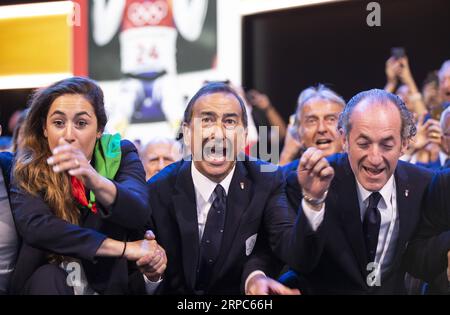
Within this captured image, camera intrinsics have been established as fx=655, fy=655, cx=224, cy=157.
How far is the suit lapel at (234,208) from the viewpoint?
2317 mm

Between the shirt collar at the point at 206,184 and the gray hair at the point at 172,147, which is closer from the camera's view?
the shirt collar at the point at 206,184

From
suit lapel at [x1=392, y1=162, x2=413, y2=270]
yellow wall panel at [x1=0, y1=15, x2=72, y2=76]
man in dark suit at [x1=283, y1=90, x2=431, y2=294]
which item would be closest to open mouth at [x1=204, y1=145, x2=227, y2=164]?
man in dark suit at [x1=283, y1=90, x2=431, y2=294]

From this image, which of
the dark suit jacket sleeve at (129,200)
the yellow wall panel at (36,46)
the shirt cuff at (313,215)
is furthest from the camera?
the yellow wall panel at (36,46)

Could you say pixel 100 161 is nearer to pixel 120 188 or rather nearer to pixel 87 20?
pixel 120 188

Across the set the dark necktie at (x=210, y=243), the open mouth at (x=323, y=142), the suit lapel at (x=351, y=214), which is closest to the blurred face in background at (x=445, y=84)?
the open mouth at (x=323, y=142)

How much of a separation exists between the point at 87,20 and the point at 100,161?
12.6 ft

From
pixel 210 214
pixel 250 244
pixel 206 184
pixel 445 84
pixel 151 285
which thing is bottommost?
pixel 151 285

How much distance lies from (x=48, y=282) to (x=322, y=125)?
1.73 m

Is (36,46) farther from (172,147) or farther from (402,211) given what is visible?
(402,211)

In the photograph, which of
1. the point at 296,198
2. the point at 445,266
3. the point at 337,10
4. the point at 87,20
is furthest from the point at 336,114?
the point at 87,20

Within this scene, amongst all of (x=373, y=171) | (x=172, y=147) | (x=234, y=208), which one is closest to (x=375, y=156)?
(x=373, y=171)

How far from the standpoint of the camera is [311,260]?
2.12 m

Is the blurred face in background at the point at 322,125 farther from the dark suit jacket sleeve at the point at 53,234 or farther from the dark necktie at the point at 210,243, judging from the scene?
the dark suit jacket sleeve at the point at 53,234

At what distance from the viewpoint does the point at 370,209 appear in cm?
228
